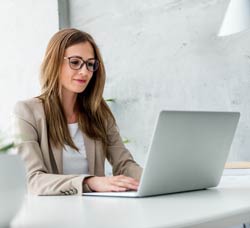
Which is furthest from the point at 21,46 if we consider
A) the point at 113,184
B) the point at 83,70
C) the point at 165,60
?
the point at 113,184

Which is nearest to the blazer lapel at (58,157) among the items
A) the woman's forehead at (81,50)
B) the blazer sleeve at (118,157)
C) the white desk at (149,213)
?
the blazer sleeve at (118,157)

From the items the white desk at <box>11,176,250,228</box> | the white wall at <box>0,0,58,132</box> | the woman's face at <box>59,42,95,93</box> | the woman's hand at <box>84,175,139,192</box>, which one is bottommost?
the white wall at <box>0,0,58,132</box>

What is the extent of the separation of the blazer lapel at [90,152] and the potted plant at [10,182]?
5.12 feet

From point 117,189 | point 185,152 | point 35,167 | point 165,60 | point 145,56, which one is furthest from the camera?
point 145,56

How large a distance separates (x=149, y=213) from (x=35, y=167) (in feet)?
3.30

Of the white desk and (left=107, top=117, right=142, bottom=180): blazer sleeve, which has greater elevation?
the white desk

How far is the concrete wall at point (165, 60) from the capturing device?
3.30 m

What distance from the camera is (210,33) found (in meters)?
3.41

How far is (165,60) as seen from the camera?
11.9ft

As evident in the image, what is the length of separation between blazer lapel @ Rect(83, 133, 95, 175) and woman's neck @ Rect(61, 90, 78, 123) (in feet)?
0.42

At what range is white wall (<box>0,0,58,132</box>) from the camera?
4323 millimetres

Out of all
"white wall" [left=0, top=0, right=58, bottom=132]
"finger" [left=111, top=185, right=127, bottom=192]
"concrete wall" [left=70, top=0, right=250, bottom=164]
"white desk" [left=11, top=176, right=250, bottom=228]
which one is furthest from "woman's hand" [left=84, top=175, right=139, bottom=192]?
"white wall" [left=0, top=0, right=58, bottom=132]

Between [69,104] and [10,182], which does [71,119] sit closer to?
[69,104]

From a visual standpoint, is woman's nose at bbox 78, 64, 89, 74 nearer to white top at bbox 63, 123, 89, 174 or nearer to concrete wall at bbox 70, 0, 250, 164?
white top at bbox 63, 123, 89, 174
